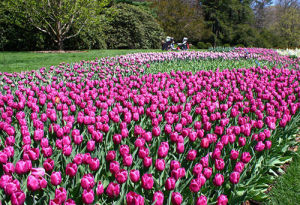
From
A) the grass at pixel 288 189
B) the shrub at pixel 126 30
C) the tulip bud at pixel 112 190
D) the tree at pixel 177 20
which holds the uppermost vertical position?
the tree at pixel 177 20

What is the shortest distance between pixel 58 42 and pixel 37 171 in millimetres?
16189

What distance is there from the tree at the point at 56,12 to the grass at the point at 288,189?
14.0 m

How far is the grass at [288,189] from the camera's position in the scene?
2266mm

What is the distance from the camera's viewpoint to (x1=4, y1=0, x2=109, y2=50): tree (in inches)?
578

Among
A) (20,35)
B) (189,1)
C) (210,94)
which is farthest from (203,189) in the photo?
(189,1)

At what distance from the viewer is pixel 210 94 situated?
3.88 meters

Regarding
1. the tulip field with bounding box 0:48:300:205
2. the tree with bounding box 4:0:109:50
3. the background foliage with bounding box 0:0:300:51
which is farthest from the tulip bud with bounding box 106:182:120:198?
the tree with bounding box 4:0:109:50

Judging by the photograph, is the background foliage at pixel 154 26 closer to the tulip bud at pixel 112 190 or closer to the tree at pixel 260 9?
the tree at pixel 260 9

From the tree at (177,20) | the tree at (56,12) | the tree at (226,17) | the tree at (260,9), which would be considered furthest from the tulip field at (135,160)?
the tree at (260,9)

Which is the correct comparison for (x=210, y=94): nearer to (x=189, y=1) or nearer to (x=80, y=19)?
(x=80, y=19)

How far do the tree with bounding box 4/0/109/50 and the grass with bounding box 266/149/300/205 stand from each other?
46.0ft

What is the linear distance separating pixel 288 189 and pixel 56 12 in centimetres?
1564

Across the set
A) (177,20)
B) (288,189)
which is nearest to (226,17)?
(177,20)

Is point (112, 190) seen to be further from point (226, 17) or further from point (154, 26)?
point (226, 17)
